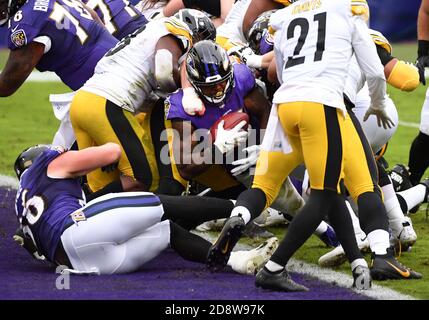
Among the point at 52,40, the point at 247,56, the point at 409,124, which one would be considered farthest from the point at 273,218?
the point at 409,124

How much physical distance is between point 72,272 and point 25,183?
1.65ft

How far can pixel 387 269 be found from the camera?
16.7 feet

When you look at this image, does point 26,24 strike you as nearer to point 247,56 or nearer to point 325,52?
point 247,56

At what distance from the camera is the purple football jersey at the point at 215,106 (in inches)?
233

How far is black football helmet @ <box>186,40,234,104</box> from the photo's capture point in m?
5.71

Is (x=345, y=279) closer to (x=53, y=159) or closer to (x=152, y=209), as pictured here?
(x=152, y=209)

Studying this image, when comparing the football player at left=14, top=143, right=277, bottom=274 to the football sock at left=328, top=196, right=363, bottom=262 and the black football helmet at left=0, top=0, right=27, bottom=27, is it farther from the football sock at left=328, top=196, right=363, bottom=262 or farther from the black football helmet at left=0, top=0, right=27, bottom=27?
the black football helmet at left=0, top=0, right=27, bottom=27

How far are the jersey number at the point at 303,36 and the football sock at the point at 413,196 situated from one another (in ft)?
5.15

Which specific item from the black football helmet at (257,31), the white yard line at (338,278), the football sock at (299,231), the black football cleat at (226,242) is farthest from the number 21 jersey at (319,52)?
the black football helmet at (257,31)

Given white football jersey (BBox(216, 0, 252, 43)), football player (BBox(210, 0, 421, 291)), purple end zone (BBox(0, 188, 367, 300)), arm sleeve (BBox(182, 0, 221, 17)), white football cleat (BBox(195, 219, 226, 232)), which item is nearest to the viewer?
purple end zone (BBox(0, 188, 367, 300))

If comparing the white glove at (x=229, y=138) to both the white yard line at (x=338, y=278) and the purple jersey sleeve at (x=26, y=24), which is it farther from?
the purple jersey sleeve at (x=26, y=24)

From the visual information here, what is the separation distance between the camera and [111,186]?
6.10m

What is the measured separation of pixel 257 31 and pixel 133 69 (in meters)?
0.92

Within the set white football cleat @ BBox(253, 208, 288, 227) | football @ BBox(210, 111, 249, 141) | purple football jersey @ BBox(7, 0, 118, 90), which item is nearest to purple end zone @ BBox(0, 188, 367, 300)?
football @ BBox(210, 111, 249, 141)
